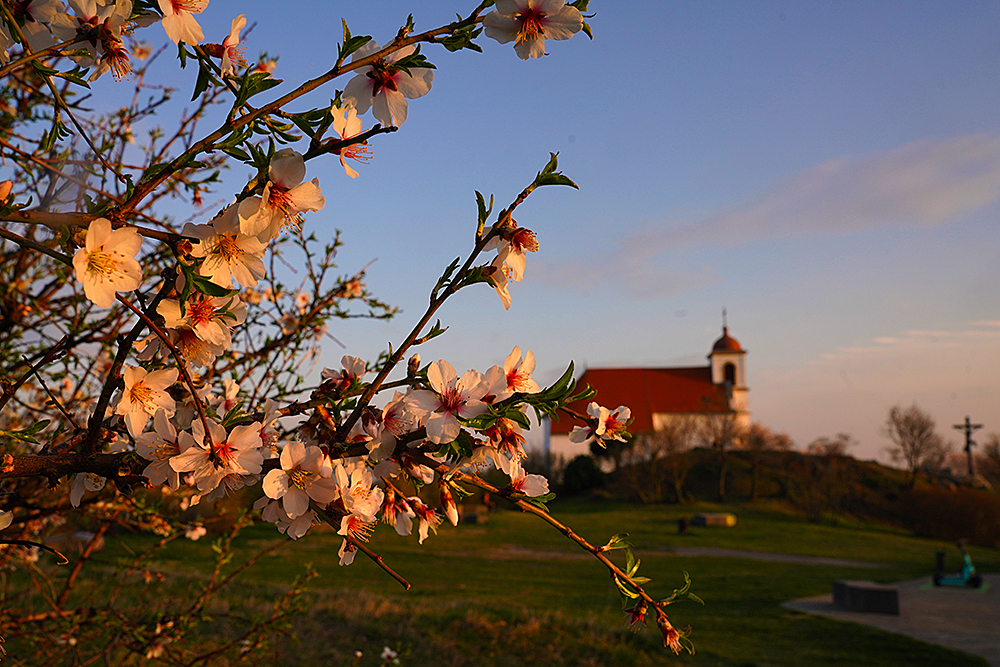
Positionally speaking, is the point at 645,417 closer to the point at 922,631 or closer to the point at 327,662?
the point at 922,631

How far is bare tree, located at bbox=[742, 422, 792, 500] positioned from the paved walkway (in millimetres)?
18987

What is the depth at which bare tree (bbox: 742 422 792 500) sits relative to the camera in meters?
32.1

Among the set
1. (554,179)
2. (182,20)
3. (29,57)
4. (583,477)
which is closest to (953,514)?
(583,477)

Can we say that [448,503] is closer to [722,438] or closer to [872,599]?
[872,599]

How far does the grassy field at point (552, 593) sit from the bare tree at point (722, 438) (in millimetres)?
5694

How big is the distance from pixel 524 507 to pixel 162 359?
2.89 feet

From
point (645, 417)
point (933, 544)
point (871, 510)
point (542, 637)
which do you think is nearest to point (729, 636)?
point (542, 637)

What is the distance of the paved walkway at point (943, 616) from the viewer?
830 cm

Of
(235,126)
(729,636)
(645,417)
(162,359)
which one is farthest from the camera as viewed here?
(645,417)

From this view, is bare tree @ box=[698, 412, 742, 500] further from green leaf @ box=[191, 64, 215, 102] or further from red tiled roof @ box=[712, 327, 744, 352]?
green leaf @ box=[191, 64, 215, 102]

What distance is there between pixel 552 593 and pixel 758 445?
23477mm

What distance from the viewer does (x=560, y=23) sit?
41.0 inches

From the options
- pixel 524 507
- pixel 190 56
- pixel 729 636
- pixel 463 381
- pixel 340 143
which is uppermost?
pixel 190 56

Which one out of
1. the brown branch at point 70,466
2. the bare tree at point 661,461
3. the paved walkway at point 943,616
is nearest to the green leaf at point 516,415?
the brown branch at point 70,466
